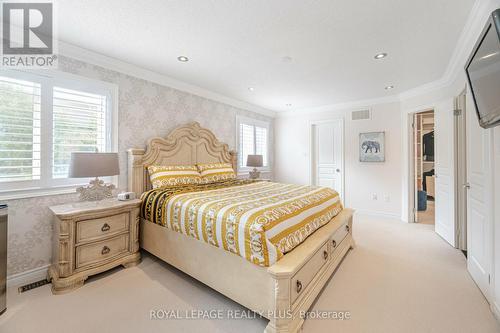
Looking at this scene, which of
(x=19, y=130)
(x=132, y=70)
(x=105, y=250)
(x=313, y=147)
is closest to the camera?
(x=19, y=130)

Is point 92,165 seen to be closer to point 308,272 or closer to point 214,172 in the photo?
point 214,172

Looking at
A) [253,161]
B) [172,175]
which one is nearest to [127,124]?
[172,175]

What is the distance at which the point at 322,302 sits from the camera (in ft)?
6.20

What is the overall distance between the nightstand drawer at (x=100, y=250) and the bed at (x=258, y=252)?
0.28m

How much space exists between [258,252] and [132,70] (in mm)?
2959

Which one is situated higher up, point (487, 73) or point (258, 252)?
point (487, 73)

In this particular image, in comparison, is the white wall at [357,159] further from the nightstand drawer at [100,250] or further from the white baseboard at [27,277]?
the white baseboard at [27,277]

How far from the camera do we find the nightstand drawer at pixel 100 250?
2.14 m

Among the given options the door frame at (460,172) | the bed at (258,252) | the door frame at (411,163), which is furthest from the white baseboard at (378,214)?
the bed at (258,252)

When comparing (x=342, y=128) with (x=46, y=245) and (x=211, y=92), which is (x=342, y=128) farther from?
(x=46, y=245)

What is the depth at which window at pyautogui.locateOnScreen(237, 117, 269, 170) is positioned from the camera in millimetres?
4930

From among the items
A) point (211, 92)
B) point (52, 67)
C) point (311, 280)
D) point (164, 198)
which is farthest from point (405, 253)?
point (52, 67)

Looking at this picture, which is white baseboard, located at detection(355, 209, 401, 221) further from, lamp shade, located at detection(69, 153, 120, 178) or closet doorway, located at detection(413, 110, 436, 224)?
lamp shade, located at detection(69, 153, 120, 178)

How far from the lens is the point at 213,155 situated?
4121 mm
